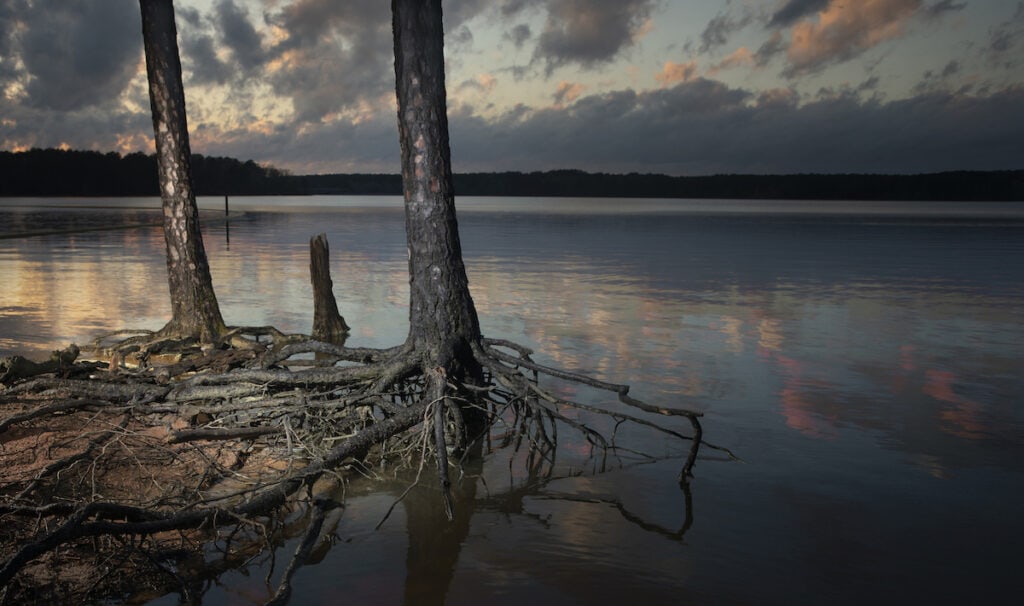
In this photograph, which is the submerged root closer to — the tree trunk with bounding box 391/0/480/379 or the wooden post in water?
the tree trunk with bounding box 391/0/480/379

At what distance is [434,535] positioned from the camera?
5.98 m

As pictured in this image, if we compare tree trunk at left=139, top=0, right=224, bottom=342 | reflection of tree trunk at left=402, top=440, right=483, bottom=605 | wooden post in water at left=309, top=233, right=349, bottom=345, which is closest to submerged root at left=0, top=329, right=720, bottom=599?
reflection of tree trunk at left=402, top=440, right=483, bottom=605

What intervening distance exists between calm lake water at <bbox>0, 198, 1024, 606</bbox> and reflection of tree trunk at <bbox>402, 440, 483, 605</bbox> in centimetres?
2

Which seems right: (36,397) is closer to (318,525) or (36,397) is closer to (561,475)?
(318,525)

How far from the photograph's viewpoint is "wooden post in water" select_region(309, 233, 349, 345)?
12.7m

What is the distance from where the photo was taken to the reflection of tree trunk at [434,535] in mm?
5172

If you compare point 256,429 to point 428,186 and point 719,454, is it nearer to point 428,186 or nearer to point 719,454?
point 428,186

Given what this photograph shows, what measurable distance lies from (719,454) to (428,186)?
12.3ft

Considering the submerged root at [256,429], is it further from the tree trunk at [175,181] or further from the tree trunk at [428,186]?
the tree trunk at [175,181]

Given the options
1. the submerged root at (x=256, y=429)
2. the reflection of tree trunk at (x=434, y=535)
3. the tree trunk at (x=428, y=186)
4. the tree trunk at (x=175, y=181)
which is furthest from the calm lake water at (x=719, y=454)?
the tree trunk at (x=175, y=181)

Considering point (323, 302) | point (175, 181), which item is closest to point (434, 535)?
point (175, 181)

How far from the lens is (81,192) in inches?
6201

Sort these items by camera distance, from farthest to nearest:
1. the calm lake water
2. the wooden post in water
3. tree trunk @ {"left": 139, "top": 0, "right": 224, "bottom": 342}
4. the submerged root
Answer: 1. the wooden post in water
2. tree trunk @ {"left": 139, "top": 0, "right": 224, "bottom": 342}
3. the submerged root
4. the calm lake water

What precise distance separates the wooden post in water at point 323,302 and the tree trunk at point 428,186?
528 centimetres
